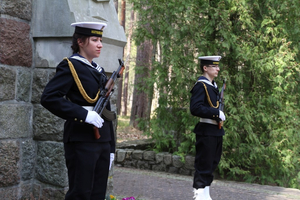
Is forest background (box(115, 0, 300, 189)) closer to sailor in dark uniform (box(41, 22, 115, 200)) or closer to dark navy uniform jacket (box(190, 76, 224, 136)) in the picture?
dark navy uniform jacket (box(190, 76, 224, 136))

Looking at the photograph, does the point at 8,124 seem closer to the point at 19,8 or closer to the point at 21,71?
the point at 21,71

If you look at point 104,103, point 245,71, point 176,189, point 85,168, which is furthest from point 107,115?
point 245,71

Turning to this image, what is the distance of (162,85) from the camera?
8438mm

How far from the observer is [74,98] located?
3.00 meters

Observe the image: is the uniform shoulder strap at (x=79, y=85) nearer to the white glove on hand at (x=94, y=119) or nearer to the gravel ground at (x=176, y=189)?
the white glove on hand at (x=94, y=119)

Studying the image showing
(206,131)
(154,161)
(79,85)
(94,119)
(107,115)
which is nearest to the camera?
(94,119)

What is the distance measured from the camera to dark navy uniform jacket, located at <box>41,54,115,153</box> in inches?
111

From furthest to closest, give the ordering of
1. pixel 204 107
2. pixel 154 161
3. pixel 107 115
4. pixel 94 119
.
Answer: pixel 154 161, pixel 204 107, pixel 107 115, pixel 94 119

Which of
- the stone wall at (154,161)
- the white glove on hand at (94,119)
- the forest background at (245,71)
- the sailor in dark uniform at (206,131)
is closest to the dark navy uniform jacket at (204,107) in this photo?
the sailor in dark uniform at (206,131)

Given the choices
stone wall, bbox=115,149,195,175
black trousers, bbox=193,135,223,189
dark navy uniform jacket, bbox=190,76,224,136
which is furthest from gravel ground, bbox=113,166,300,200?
dark navy uniform jacket, bbox=190,76,224,136

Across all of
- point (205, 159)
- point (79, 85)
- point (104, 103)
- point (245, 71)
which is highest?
point (245, 71)

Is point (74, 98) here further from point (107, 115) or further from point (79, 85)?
point (107, 115)

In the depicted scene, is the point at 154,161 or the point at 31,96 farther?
the point at 154,161

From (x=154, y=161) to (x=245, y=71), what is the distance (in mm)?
2624
